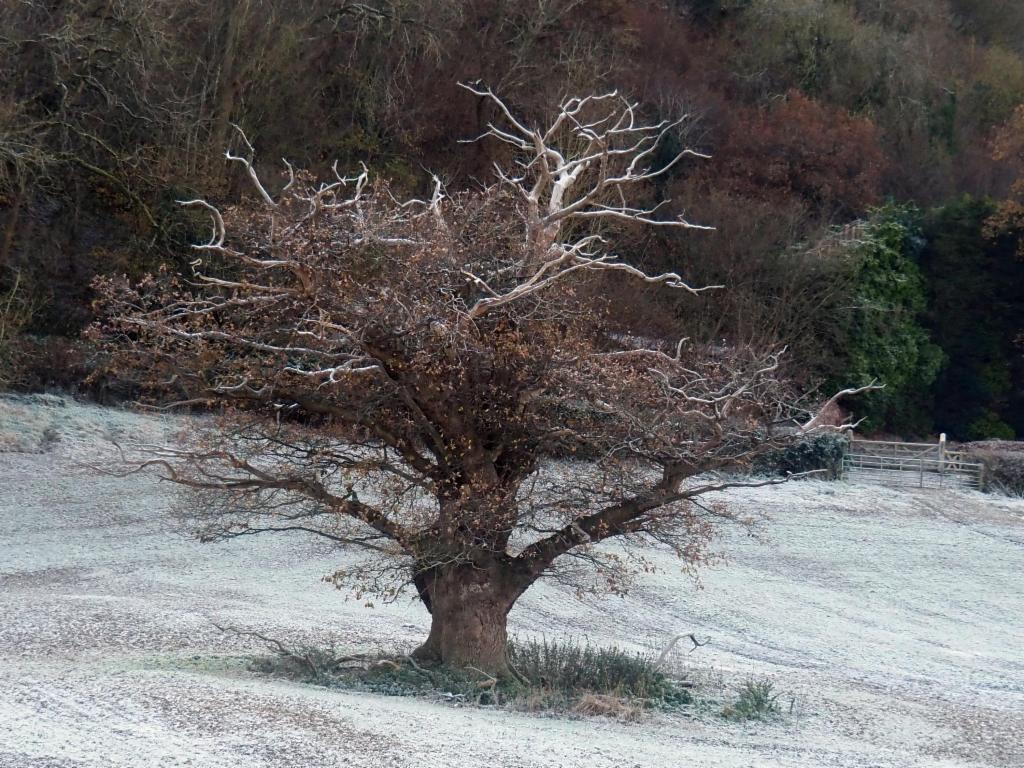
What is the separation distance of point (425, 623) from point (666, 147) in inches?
901

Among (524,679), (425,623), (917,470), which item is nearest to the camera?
(524,679)

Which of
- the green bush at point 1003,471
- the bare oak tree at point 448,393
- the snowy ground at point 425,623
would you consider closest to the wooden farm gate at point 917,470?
the green bush at point 1003,471

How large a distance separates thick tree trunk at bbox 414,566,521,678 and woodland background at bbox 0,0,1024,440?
8.66 m

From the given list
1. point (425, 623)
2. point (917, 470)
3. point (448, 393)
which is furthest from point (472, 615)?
point (917, 470)

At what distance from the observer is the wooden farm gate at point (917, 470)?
2638 cm

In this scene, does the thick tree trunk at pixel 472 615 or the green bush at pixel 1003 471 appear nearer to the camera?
the thick tree trunk at pixel 472 615

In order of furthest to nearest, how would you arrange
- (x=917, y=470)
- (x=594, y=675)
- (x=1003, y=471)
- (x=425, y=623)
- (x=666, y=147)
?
(x=666, y=147) → (x=917, y=470) → (x=1003, y=471) → (x=425, y=623) → (x=594, y=675)

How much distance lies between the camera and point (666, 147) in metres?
33.8

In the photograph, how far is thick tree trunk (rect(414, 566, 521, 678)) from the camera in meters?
9.45

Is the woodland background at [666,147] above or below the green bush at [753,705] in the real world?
above

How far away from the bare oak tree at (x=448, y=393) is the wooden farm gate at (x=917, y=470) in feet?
58.2

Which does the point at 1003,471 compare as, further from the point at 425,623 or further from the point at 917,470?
the point at 425,623

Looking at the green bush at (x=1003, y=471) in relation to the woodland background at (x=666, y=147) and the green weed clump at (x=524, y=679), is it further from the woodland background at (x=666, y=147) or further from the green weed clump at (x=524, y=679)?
the green weed clump at (x=524, y=679)

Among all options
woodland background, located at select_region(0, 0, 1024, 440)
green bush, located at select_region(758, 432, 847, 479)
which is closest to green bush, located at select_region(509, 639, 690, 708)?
woodland background, located at select_region(0, 0, 1024, 440)
